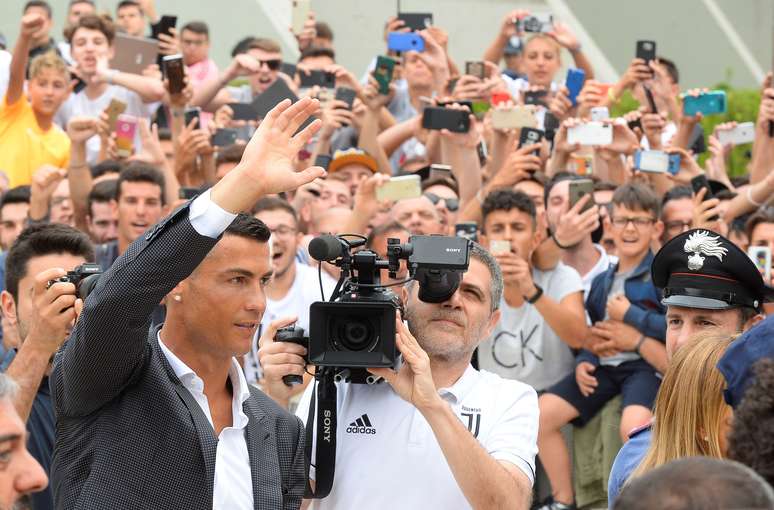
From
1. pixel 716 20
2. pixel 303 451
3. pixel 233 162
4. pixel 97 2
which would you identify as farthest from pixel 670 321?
pixel 716 20

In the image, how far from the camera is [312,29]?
34.1 feet

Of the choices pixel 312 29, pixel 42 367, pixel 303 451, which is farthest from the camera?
pixel 312 29

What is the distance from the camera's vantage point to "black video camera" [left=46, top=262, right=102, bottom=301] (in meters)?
3.54

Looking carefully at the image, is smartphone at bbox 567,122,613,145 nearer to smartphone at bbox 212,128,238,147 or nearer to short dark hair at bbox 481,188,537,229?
short dark hair at bbox 481,188,537,229

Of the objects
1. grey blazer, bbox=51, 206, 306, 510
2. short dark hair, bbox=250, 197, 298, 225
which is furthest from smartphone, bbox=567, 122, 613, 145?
grey blazer, bbox=51, 206, 306, 510

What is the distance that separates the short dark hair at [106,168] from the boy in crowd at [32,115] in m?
0.61

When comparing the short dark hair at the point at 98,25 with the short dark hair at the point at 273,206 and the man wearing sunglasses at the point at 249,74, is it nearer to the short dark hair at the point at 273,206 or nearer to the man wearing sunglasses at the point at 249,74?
the man wearing sunglasses at the point at 249,74

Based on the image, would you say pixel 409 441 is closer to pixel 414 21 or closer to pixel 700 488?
pixel 700 488

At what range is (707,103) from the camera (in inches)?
339

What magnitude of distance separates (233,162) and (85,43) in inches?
75.4

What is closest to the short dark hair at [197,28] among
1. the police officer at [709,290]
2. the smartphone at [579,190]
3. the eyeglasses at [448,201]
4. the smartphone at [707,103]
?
the eyeglasses at [448,201]

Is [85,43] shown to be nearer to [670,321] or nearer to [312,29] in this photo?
[312,29]

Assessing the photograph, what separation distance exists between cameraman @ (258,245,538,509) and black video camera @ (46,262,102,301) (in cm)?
56

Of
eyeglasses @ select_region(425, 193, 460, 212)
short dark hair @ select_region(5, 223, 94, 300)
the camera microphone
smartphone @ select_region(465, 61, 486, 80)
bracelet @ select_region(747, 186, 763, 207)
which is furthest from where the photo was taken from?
Answer: smartphone @ select_region(465, 61, 486, 80)
